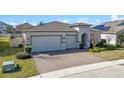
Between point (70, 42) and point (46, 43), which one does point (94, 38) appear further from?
point (46, 43)

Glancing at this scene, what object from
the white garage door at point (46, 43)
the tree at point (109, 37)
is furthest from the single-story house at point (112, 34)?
the white garage door at point (46, 43)

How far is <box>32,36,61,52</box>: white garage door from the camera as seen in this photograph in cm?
2205

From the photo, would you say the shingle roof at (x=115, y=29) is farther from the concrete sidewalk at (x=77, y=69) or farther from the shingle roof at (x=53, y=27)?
the concrete sidewalk at (x=77, y=69)

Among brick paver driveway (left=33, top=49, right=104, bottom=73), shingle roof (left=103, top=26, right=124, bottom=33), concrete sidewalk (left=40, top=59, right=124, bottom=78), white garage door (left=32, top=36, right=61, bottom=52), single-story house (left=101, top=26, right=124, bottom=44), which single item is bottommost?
concrete sidewalk (left=40, top=59, right=124, bottom=78)

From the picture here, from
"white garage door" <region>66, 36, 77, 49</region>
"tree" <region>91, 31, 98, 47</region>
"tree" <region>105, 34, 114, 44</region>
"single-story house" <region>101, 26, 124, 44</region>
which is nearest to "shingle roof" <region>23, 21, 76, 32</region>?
"white garage door" <region>66, 36, 77, 49</region>

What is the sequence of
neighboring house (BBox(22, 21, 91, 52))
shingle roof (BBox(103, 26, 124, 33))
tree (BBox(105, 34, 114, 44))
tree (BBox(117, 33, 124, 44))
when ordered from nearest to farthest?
1. neighboring house (BBox(22, 21, 91, 52))
2. tree (BBox(105, 34, 114, 44))
3. tree (BBox(117, 33, 124, 44))
4. shingle roof (BBox(103, 26, 124, 33))

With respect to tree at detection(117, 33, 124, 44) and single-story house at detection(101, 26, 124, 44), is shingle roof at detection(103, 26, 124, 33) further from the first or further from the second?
tree at detection(117, 33, 124, 44)

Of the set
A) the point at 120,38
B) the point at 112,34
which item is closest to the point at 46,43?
the point at 112,34

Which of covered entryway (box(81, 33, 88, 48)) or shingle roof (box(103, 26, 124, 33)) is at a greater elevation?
shingle roof (box(103, 26, 124, 33))
